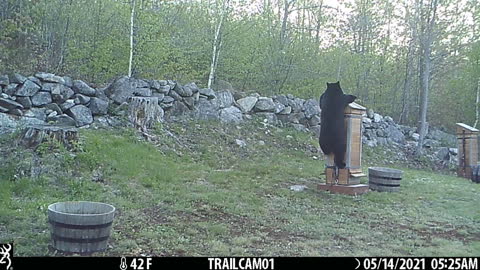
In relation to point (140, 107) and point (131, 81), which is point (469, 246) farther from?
point (131, 81)

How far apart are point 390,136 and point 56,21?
9.81m

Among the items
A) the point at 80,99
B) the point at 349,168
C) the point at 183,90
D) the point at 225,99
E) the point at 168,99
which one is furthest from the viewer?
the point at 225,99

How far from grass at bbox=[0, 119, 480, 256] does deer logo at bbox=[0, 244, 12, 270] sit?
0.09m

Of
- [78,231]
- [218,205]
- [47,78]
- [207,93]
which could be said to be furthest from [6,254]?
[207,93]

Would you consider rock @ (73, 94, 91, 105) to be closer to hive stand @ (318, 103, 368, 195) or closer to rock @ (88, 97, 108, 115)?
rock @ (88, 97, 108, 115)

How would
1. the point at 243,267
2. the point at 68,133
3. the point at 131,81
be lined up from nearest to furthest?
1. the point at 243,267
2. the point at 68,133
3. the point at 131,81

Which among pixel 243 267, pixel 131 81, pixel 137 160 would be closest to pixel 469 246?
pixel 243 267

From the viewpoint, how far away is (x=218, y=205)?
6.04 m

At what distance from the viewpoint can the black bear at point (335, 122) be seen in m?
7.57

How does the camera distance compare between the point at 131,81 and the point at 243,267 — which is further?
the point at 131,81

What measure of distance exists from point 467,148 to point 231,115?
5.55 m

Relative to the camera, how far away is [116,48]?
10.8 meters

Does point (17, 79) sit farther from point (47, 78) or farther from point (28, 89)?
point (47, 78)

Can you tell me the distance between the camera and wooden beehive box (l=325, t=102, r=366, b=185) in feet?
24.7
